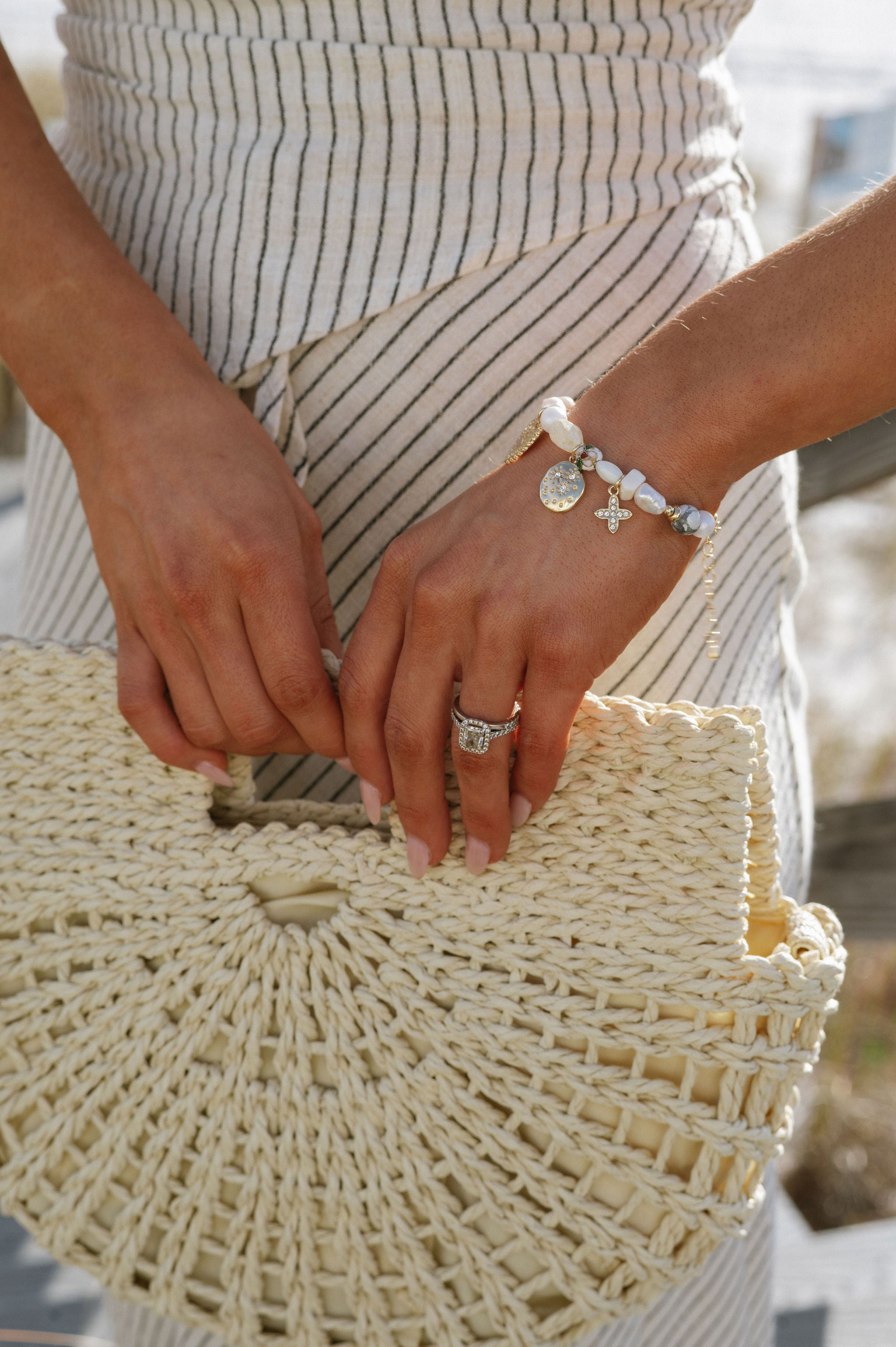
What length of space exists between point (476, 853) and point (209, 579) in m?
0.23

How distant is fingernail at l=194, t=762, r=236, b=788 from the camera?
0.72 meters

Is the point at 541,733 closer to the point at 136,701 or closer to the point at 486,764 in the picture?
the point at 486,764

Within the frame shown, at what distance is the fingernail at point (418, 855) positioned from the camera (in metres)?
0.68

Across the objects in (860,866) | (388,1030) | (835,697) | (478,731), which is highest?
(478,731)

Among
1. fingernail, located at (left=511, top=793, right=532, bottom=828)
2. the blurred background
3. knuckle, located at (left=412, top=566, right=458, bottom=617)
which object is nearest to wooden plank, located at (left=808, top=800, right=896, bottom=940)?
the blurred background

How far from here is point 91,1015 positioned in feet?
2.47

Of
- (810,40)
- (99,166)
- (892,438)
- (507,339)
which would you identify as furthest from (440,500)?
(810,40)

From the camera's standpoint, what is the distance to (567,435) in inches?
23.6

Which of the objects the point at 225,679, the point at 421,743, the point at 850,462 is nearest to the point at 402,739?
the point at 421,743

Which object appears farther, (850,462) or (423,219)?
(850,462)

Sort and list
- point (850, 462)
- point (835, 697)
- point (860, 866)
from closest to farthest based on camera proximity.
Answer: point (850, 462)
point (860, 866)
point (835, 697)

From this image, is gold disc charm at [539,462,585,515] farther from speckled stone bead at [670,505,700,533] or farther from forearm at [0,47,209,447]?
forearm at [0,47,209,447]

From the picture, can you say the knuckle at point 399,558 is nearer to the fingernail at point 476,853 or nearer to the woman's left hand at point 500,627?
the woman's left hand at point 500,627

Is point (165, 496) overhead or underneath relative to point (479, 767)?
overhead
